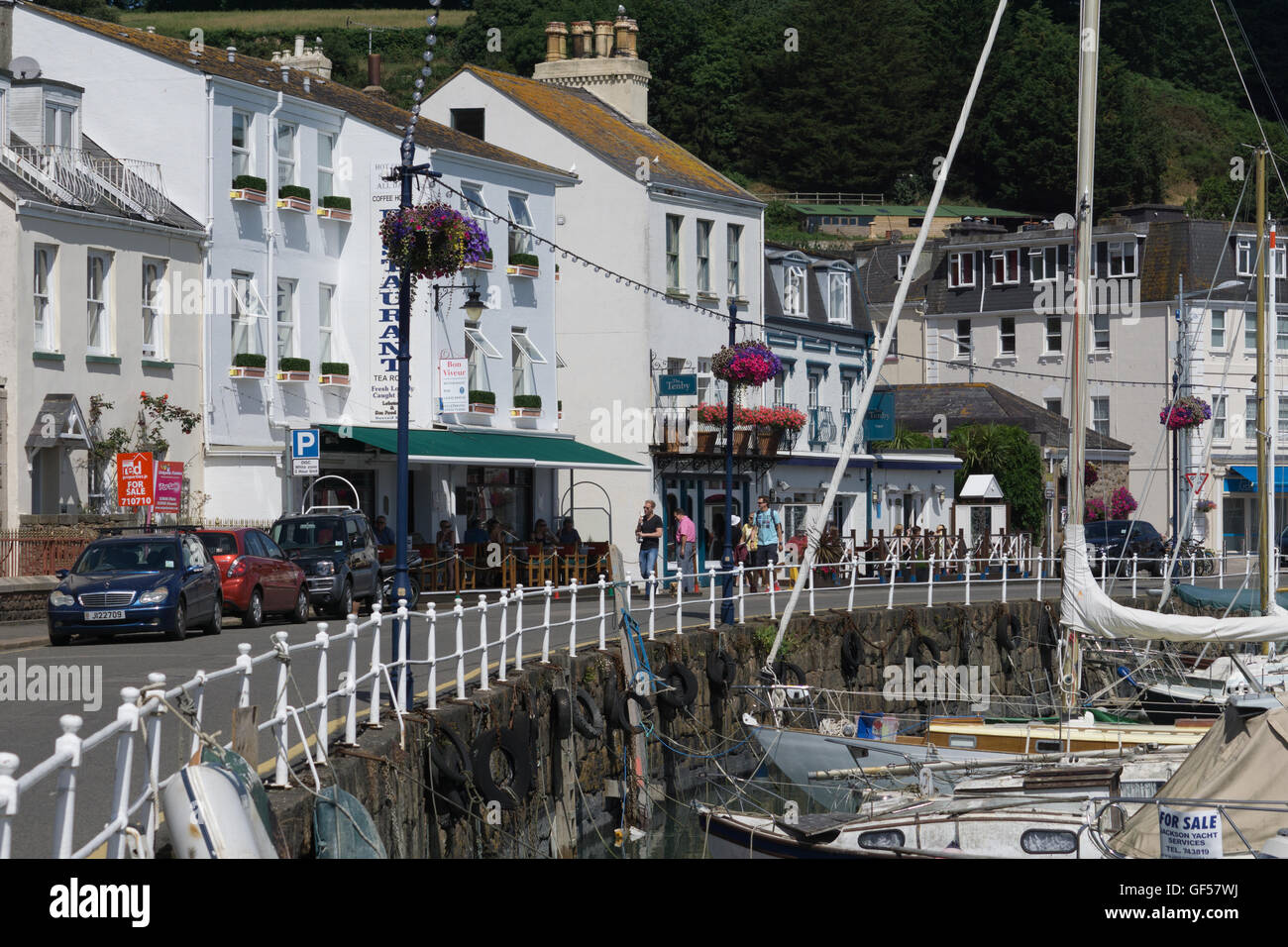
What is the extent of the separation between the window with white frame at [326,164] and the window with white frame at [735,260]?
1395cm

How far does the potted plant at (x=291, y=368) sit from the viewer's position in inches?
1463

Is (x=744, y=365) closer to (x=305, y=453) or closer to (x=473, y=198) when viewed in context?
(x=305, y=453)

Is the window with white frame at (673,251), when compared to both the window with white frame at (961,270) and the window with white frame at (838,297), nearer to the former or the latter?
the window with white frame at (838,297)

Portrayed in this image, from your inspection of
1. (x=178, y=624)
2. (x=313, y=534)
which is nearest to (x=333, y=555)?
(x=313, y=534)

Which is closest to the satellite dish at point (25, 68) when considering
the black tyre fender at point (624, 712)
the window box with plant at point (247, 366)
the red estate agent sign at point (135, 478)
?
the window box with plant at point (247, 366)

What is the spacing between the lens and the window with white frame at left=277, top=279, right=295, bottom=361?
1487 inches

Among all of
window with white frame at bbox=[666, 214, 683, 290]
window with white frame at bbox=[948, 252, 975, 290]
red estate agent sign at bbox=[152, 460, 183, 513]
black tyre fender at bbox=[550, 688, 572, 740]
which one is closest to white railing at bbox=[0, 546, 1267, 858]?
black tyre fender at bbox=[550, 688, 572, 740]

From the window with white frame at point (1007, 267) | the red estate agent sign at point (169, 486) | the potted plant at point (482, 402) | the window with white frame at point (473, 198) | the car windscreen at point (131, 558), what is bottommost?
the car windscreen at point (131, 558)

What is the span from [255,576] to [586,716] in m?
10.1

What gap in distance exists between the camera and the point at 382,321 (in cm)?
3934

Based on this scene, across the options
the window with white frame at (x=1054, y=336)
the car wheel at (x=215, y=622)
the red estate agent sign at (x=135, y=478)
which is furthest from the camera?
the window with white frame at (x=1054, y=336)

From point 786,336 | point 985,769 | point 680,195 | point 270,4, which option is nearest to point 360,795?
point 985,769

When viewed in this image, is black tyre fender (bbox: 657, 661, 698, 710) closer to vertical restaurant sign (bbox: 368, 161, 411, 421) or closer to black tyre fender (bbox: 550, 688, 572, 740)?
black tyre fender (bbox: 550, 688, 572, 740)
